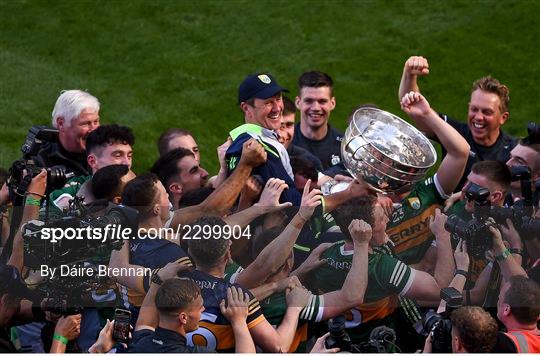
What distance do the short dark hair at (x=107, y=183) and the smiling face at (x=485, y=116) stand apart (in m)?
2.38

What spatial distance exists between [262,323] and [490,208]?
119 centimetres

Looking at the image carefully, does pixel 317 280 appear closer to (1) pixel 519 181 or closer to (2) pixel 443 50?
(1) pixel 519 181

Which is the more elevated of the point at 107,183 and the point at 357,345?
the point at 107,183

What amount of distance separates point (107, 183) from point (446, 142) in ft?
5.58

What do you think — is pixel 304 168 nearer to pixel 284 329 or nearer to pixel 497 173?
pixel 497 173

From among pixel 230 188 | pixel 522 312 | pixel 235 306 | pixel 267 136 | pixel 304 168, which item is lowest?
pixel 522 312

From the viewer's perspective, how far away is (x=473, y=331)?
512 cm

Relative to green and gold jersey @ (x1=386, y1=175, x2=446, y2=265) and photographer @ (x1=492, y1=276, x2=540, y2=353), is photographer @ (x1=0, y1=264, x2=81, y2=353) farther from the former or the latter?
photographer @ (x1=492, y1=276, x2=540, y2=353)

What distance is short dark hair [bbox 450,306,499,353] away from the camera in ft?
16.8

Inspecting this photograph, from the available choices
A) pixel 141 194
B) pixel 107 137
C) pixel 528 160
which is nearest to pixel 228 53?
pixel 107 137

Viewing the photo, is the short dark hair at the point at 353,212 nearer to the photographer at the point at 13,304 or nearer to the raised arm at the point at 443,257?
the raised arm at the point at 443,257

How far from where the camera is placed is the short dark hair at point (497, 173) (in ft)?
20.1

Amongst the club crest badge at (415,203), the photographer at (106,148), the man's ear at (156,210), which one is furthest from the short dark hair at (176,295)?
the photographer at (106,148)

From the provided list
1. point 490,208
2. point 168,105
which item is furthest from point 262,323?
point 168,105
